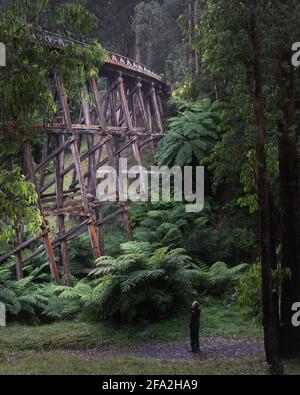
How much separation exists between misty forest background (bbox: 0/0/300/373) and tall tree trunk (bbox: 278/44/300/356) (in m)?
0.02

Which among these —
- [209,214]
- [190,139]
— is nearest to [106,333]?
[209,214]

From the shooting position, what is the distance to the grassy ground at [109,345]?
27.5 ft

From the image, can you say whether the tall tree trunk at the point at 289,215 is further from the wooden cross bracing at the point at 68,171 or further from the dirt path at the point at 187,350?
the wooden cross bracing at the point at 68,171

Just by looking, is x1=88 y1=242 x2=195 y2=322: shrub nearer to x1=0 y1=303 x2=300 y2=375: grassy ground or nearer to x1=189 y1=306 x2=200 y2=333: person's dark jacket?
x1=0 y1=303 x2=300 y2=375: grassy ground

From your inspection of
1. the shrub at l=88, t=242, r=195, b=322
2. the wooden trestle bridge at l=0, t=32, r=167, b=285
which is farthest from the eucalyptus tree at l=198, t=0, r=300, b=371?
the shrub at l=88, t=242, r=195, b=322

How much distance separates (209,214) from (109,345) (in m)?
8.24

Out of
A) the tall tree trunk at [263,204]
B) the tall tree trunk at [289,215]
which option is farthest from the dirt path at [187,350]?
the tall tree trunk at [263,204]

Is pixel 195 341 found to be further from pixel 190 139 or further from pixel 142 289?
pixel 190 139

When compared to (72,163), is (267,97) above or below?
above

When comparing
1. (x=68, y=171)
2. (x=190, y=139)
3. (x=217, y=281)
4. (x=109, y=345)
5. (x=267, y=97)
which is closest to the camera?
(x=267, y=97)

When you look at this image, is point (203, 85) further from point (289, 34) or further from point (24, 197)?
point (24, 197)

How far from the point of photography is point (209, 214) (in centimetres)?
1825

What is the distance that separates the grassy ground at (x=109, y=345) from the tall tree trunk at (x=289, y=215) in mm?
516

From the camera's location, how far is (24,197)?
7.89 metres
